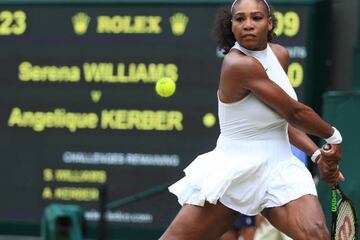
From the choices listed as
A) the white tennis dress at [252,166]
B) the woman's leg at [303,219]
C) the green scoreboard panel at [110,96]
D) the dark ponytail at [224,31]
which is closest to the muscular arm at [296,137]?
the white tennis dress at [252,166]

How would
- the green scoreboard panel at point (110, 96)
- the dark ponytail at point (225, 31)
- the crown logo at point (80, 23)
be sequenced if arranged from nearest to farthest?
1. the dark ponytail at point (225, 31)
2. the green scoreboard panel at point (110, 96)
3. the crown logo at point (80, 23)

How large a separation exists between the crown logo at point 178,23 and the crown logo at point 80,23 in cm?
76

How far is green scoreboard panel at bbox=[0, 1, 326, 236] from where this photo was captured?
991 centimetres

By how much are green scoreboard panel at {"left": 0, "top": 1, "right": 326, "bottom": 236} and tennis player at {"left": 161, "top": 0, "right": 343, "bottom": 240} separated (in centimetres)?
343

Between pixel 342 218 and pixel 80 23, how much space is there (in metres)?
4.60

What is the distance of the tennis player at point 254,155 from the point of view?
19.8 ft

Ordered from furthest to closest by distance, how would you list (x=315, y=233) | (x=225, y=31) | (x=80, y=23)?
1. (x=80, y=23)
2. (x=225, y=31)
3. (x=315, y=233)

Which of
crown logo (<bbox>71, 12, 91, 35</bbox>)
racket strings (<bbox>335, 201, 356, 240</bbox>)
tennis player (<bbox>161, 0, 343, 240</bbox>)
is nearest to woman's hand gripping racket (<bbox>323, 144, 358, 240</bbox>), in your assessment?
racket strings (<bbox>335, 201, 356, 240</bbox>)

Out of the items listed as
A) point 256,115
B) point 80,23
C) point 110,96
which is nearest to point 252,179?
point 256,115

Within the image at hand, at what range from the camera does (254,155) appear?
6.20 m

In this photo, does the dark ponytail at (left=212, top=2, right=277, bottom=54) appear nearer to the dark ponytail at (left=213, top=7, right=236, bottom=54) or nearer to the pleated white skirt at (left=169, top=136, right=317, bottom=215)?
the dark ponytail at (left=213, top=7, right=236, bottom=54)

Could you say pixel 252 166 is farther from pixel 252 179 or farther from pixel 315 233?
pixel 315 233

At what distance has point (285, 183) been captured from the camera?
6.09 metres

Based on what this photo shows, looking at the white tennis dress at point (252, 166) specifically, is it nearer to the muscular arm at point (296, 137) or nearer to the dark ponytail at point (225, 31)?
the muscular arm at point (296, 137)
